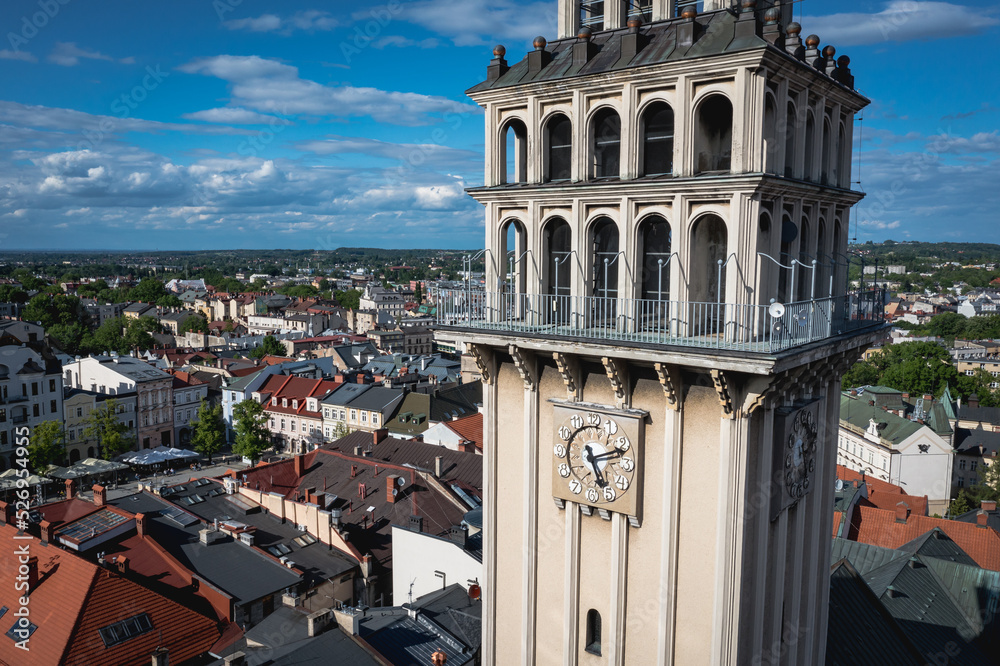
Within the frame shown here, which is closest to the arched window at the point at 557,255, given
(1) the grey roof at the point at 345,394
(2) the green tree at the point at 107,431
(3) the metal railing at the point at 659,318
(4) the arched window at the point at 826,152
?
(3) the metal railing at the point at 659,318

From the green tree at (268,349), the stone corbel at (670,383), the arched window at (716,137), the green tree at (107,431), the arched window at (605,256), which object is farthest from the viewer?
the green tree at (268,349)

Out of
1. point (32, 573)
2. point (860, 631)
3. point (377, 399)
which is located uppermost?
point (860, 631)

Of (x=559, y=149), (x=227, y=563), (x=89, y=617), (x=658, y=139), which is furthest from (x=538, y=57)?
(x=227, y=563)

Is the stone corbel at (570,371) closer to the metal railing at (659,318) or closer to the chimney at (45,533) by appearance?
the metal railing at (659,318)

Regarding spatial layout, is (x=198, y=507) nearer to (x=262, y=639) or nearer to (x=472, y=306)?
(x=262, y=639)

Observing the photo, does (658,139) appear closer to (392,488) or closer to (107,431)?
(392,488)
